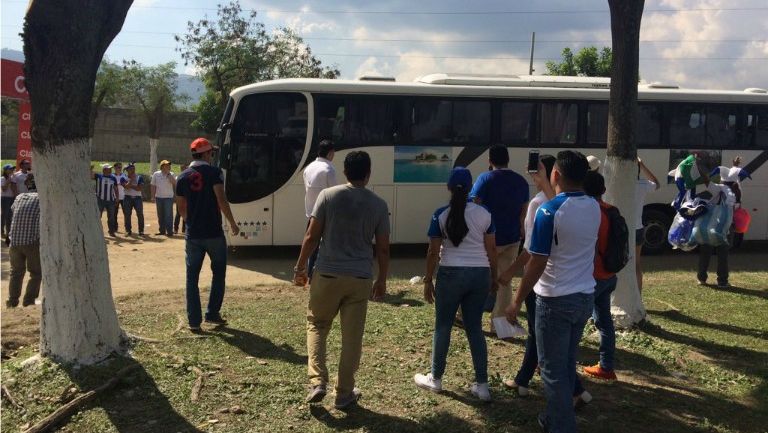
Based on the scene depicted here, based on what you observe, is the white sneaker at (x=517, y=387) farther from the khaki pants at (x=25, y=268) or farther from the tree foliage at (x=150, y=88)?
the tree foliage at (x=150, y=88)

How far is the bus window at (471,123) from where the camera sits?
11.6m

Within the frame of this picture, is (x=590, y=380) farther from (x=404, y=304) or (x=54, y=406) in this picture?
(x=54, y=406)

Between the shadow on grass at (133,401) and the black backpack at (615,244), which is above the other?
the black backpack at (615,244)

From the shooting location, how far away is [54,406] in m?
4.49

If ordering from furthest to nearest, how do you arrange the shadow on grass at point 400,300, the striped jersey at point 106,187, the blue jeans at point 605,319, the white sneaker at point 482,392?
the striped jersey at point 106,187
the shadow on grass at point 400,300
the blue jeans at point 605,319
the white sneaker at point 482,392

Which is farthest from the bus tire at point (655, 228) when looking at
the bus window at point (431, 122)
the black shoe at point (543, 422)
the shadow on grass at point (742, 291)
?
the black shoe at point (543, 422)

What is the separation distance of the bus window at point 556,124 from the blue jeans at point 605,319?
7.19 meters

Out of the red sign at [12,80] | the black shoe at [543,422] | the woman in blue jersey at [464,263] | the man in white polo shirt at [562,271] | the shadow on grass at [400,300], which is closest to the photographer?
the man in white polo shirt at [562,271]

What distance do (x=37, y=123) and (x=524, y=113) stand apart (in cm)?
872

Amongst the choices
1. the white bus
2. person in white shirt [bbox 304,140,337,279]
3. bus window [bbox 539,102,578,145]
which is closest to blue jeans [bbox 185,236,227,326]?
person in white shirt [bbox 304,140,337,279]

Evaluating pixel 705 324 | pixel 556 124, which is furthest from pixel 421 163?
pixel 705 324

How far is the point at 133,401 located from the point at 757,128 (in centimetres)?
1229

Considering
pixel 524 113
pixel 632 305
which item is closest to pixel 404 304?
pixel 632 305

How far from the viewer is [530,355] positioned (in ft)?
15.4
